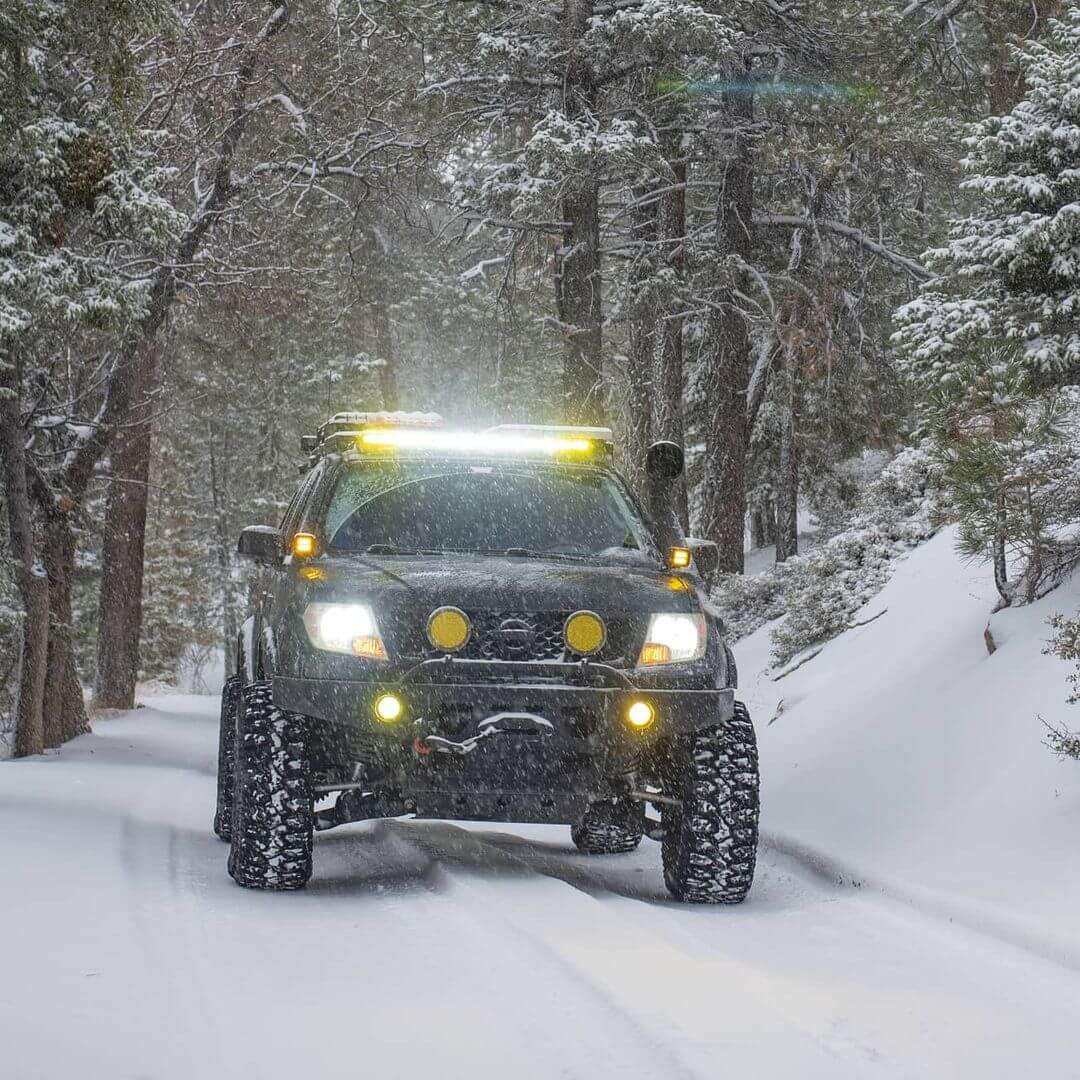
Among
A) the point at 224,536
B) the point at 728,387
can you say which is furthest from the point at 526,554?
the point at 224,536

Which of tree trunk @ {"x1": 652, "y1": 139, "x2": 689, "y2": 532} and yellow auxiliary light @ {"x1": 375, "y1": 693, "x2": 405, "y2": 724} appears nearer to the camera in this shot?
yellow auxiliary light @ {"x1": 375, "y1": 693, "x2": 405, "y2": 724}

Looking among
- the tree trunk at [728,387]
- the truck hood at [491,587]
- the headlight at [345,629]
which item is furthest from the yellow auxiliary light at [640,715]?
the tree trunk at [728,387]

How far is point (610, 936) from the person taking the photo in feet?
18.7

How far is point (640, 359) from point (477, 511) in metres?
14.4

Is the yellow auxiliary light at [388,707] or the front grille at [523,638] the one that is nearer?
the yellow auxiliary light at [388,707]

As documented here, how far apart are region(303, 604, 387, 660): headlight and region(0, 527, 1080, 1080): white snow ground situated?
1.09m

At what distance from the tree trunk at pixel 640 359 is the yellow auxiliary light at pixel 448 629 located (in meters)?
14.5

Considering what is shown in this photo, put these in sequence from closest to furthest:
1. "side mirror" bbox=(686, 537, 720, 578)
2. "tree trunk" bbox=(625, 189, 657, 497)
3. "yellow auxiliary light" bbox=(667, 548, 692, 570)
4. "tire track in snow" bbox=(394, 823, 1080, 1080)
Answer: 1. "tire track in snow" bbox=(394, 823, 1080, 1080)
2. "yellow auxiliary light" bbox=(667, 548, 692, 570)
3. "side mirror" bbox=(686, 537, 720, 578)
4. "tree trunk" bbox=(625, 189, 657, 497)

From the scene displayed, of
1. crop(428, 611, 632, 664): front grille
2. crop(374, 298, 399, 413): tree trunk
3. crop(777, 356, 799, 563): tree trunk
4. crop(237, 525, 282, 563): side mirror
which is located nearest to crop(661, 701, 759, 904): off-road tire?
crop(428, 611, 632, 664): front grille

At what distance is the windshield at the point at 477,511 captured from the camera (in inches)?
297

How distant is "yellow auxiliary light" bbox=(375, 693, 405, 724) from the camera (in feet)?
20.8

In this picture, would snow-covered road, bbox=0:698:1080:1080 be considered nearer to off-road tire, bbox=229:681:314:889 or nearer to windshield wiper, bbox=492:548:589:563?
off-road tire, bbox=229:681:314:889

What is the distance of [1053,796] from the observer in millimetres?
7379

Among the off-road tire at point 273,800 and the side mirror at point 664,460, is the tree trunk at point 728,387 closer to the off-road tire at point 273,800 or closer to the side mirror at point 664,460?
the side mirror at point 664,460
